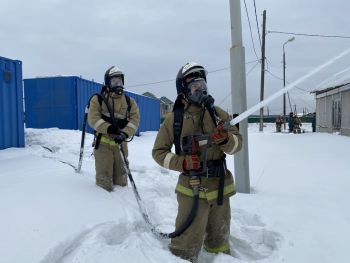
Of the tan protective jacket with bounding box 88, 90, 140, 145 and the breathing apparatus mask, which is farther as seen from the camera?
the tan protective jacket with bounding box 88, 90, 140, 145

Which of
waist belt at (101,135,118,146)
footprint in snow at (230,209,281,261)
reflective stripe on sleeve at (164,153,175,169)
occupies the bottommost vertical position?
footprint in snow at (230,209,281,261)

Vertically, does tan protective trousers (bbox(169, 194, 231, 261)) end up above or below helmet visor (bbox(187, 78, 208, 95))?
below

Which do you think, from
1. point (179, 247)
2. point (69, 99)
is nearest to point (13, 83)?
point (69, 99)

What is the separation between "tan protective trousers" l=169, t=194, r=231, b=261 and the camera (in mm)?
3518

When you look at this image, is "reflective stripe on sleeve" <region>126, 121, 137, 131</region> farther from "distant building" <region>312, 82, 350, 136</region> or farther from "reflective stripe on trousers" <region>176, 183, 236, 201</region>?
"distant building" <region>312, 82, 350, 136</region>

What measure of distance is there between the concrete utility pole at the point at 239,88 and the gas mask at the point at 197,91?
115 inches

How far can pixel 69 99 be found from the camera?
45.4 feet

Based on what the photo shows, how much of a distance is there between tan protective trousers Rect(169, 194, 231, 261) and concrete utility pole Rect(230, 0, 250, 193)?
2.70m

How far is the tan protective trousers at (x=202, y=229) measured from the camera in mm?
3518

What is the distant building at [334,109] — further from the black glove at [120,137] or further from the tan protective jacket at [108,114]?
the black glove at [120,137]

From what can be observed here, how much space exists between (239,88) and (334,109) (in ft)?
64.6

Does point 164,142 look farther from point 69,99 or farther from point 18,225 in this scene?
point 69,99

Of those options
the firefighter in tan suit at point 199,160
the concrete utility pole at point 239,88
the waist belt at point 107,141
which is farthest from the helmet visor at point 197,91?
the concrete utility pole at point 239,88

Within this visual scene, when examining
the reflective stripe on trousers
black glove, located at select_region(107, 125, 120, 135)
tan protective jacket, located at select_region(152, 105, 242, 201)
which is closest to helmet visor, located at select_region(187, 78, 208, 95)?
tan protective jacket, located at select_region(152, 105, 242, 201)
